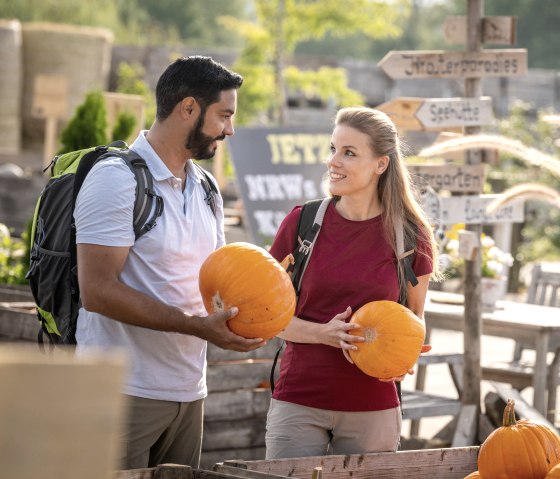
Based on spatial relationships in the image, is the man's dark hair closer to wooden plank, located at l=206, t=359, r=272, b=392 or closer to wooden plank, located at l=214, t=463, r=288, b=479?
wooden plank, located at l=214, t=463, r=288, b=479

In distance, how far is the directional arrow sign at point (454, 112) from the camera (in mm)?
5874

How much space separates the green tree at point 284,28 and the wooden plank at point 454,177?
1172cm

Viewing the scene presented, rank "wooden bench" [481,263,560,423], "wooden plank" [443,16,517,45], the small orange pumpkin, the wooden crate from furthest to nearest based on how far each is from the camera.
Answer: "wooden bench" [481,263,560,423], "wooden plank" [443,16,517,45], the small orange pumpkin, the wooden crate

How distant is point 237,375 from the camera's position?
5.49m

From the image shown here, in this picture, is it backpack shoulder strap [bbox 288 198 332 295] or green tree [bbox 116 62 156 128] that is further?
green tree [bbox 116 62 156 128]

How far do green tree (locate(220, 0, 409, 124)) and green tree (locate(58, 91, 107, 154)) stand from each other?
999 centimetres

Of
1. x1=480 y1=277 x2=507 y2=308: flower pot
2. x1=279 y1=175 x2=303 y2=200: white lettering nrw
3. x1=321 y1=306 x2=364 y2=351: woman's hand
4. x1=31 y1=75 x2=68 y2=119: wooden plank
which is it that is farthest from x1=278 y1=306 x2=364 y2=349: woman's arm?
x1=31 y1=75 x2=68 y2=119: wooden plank

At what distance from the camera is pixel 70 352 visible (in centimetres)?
333

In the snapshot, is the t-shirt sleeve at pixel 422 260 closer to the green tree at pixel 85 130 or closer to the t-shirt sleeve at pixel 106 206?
the t-shirt sleeve at pixel 106 206

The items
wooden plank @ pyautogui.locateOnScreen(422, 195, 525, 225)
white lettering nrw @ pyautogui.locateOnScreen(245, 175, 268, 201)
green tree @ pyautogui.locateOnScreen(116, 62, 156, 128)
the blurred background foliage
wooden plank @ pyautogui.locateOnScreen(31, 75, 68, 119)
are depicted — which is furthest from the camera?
green tree @ pyautogui.locateOnScreen(116, 62, 156, 128)

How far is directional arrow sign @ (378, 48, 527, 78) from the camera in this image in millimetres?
5891

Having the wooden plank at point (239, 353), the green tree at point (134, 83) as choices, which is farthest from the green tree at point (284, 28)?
the wooden plank at point (239, 353)

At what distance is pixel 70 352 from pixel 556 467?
4.65 ft

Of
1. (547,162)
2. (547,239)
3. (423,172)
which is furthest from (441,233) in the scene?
(547,239)
